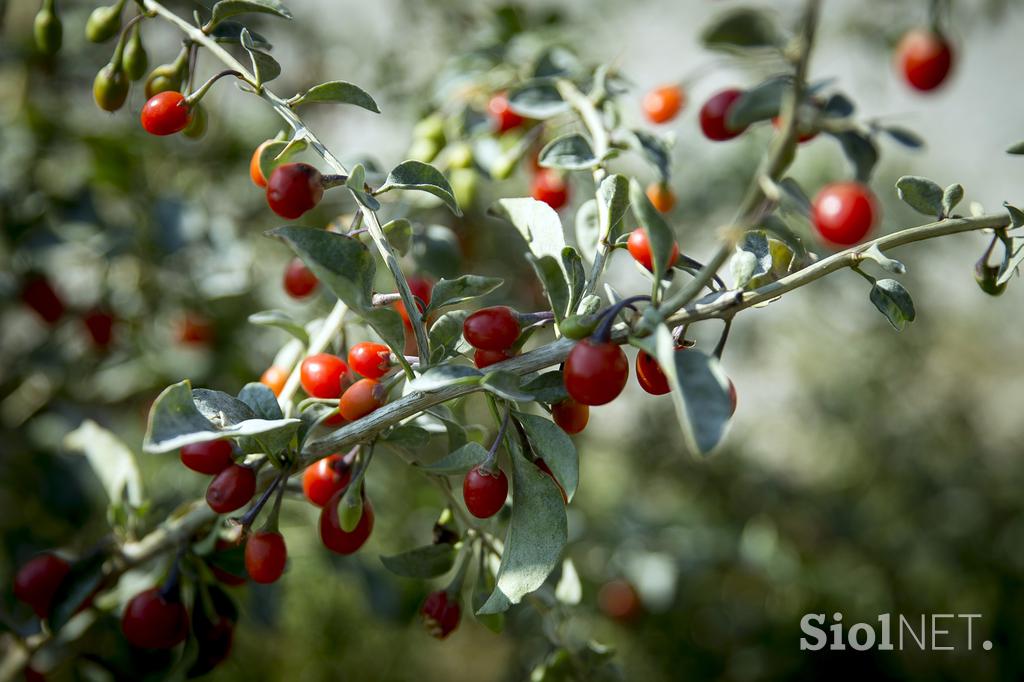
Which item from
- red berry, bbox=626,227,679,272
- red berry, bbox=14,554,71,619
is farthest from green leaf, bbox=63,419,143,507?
red berry, bbox=626,227,679,272

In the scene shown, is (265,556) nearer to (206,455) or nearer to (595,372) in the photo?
(206,455)

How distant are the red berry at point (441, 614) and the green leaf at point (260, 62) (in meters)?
0.48

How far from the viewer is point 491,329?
573 millimetres

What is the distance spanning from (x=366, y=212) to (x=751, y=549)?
1.20m

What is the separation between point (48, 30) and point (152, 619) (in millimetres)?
590

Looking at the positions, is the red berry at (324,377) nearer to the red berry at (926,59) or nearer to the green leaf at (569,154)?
the green leaf at (569,154)

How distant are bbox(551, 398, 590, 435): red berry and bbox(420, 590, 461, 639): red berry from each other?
9.1 inches

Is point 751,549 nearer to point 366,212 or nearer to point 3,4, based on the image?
point 366,212

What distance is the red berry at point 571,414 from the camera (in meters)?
0.61

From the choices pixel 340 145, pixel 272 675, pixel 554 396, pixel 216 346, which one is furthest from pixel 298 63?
pixel 554 396

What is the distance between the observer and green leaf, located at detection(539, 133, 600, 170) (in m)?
0.76

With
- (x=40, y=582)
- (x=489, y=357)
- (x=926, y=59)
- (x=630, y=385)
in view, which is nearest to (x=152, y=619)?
(x=40, y=582)

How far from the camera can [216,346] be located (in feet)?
5.07

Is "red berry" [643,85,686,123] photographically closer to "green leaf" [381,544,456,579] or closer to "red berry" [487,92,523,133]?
"red berry" [487,92,523,133]
